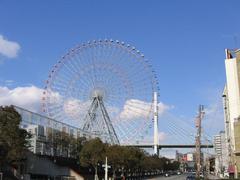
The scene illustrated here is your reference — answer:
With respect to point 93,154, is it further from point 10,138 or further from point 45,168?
point 10,138

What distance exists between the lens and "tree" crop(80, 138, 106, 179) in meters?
98.8

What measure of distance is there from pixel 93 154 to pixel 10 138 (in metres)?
A: 38.9

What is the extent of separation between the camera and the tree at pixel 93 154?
98.8 metres

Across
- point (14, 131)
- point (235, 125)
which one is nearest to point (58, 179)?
point (14, 131)

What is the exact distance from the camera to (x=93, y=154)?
98.8 metres

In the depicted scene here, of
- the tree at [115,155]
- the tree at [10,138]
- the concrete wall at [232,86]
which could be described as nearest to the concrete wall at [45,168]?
the tree at [115,155]

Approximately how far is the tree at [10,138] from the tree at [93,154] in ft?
117

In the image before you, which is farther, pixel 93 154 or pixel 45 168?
pixel 93 154

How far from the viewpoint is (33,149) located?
93000 millimetres

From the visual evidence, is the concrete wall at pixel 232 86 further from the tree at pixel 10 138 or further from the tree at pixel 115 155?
the tree at pixel 10 138

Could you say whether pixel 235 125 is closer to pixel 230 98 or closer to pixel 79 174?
pixel 230 98

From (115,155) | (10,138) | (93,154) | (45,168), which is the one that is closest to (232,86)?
(115,155)

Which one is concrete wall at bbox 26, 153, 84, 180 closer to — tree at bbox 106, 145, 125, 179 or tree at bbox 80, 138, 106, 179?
tree at bbox 80, 138, 106, 179

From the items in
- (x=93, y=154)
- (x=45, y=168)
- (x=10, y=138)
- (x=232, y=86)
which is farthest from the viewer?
(x=232, y=86)
